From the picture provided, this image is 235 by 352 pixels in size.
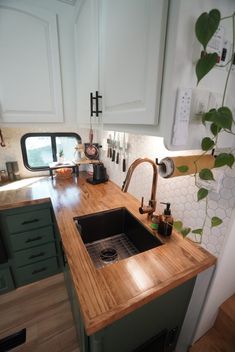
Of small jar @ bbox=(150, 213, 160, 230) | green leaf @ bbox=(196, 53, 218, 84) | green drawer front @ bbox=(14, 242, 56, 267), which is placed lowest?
green drawer front @ bbox=(14, 242, 56, 267)

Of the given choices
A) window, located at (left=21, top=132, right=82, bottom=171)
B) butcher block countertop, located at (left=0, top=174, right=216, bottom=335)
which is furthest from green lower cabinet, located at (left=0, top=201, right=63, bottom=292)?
window, located at (left=21, top=132, right=82, bottom=171)

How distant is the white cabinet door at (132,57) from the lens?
20.1 inches

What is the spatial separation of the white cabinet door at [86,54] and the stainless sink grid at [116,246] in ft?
3.02

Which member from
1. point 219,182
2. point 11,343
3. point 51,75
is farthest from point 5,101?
point 11,343

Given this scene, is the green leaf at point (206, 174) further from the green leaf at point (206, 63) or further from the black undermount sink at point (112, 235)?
the black undermount sink at point (112, 235)

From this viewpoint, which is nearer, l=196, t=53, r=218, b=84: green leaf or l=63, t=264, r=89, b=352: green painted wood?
l=196, t=53, r=218, b=84: green leaf

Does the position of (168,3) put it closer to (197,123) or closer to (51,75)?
(197,123)

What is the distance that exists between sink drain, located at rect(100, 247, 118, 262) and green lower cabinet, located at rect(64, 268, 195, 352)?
27cm

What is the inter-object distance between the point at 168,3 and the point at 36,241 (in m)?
1.74

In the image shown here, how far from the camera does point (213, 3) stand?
0.46 metres

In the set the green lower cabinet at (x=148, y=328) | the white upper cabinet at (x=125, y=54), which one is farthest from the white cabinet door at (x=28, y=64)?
the green lower cabinet at (x=148, y=328)

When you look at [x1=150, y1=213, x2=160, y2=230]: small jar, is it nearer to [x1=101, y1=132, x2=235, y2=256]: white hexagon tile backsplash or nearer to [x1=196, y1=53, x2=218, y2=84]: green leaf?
[x1=101, y1=132, x2=235, y2=256]: white hexagon tile backsplash

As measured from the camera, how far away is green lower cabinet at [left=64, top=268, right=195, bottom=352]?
0.63 metres

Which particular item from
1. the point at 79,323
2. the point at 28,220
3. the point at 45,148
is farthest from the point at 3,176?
the point at 79,323
